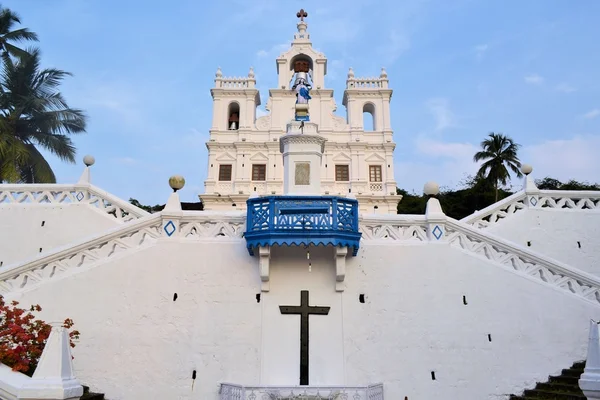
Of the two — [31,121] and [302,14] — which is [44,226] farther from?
[302,14]

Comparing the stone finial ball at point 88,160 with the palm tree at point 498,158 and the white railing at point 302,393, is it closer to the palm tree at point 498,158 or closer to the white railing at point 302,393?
the white railing at point 302,393

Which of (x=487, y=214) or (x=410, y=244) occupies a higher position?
(x=487, y=214)

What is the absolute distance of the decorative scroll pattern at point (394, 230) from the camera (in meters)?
11.3

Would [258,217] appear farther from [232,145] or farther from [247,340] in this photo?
[232,145]

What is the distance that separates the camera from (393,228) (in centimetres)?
1140

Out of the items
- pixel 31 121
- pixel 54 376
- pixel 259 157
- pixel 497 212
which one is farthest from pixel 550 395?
pixel 259 157

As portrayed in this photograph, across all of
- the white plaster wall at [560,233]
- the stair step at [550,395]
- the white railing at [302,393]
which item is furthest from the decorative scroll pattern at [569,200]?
the white railing at [302,393]

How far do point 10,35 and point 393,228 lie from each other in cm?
2145

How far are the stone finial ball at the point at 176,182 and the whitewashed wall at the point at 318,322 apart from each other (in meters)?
1.45

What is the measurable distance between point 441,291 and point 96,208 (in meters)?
10.9

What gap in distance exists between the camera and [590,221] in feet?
45.6

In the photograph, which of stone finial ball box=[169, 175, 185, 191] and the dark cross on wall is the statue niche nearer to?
stone finial ball box=[169, 175, 185, 191]

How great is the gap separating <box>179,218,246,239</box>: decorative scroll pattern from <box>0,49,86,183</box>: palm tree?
35.0ft

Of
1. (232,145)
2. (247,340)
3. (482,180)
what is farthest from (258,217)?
(482,180)
